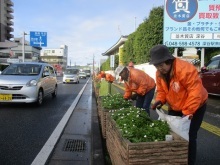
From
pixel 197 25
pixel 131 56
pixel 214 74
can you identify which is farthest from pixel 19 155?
pixel 131 56

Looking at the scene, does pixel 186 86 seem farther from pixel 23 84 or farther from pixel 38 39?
pixel 38 39

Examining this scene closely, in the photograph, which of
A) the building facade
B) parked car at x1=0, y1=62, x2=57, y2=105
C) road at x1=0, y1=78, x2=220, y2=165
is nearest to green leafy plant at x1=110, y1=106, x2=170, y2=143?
road at x1=0, y1=78, x2=220, y2=165

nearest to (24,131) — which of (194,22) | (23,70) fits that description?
(23,70)

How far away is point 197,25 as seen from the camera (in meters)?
18.0

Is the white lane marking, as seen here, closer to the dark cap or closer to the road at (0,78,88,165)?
the road at (0,78,88,165)

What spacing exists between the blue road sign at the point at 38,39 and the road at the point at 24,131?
85.0ft

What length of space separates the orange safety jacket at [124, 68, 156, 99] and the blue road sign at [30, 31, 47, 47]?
102 ft

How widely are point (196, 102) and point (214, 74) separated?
10.3m

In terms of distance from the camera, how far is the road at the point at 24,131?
4652 mm

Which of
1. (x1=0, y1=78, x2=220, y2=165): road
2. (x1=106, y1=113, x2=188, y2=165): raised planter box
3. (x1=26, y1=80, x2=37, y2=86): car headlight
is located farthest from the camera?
(x1=26, y1=80, x2=37, y2=86): car headlight

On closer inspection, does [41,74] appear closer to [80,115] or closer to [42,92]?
[42,92]

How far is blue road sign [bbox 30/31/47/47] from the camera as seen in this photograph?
34.7 m

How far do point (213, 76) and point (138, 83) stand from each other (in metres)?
8.38

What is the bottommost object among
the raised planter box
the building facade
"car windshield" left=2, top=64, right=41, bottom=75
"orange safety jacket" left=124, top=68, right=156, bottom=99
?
the raised planter box
